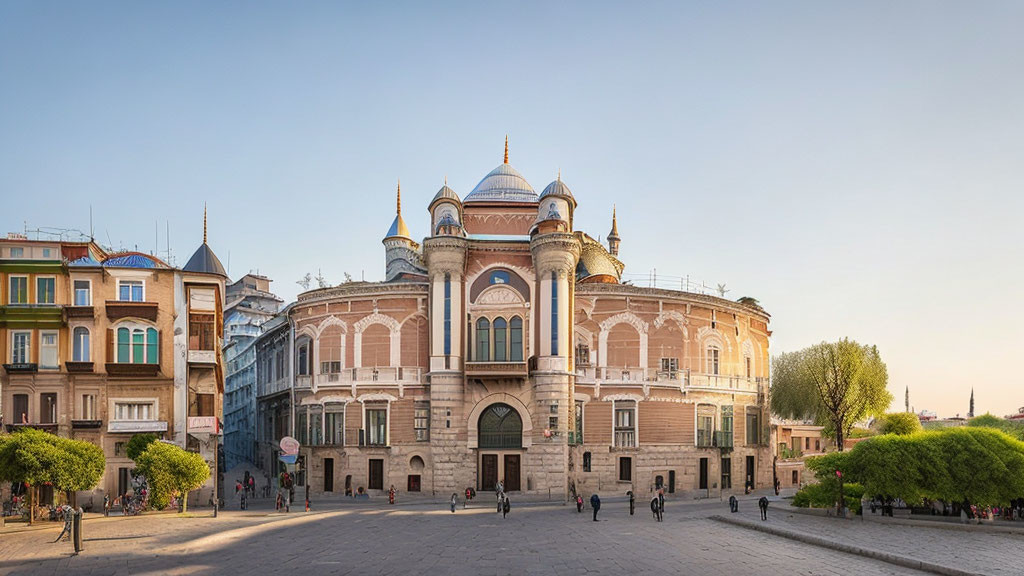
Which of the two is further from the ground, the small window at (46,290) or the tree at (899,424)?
the small window at (46,290)

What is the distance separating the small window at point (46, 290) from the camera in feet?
135

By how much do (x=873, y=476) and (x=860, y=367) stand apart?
124ft

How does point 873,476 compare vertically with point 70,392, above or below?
below

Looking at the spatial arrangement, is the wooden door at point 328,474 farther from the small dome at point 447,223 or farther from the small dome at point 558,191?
the small dome at point 558,191

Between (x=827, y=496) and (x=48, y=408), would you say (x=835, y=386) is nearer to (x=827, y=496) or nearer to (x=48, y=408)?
(x=827, y=496)

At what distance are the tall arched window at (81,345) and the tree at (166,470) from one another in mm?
7547

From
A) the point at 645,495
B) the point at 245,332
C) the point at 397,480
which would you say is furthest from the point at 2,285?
the point at 245,332

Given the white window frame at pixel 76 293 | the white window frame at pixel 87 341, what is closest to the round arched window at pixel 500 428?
the white window frame at pixel 87 341

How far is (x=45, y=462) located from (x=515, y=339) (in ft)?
85.8

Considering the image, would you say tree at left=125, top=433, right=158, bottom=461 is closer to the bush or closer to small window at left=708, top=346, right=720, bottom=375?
the bush

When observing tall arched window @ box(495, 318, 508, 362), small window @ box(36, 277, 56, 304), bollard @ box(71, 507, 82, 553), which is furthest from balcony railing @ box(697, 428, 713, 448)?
small window @ box(36, 277, 56, 304)

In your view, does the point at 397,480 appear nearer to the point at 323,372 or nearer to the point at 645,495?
the point at 323,372

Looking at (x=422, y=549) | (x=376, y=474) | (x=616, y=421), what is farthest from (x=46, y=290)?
(x=616, y=421)

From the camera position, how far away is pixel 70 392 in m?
40.9
